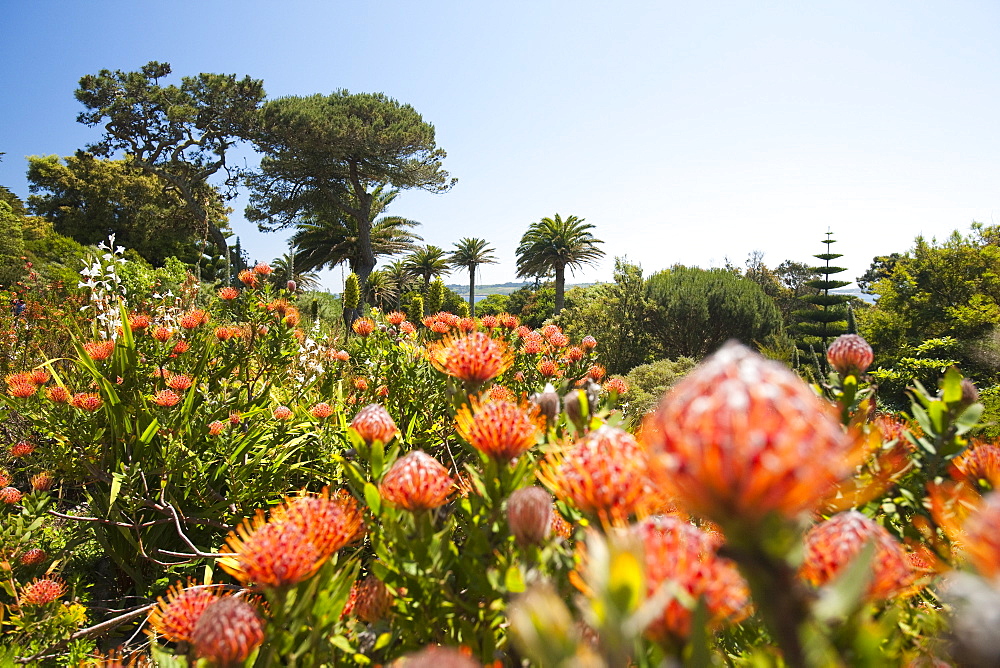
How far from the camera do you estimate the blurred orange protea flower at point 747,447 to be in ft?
1.28

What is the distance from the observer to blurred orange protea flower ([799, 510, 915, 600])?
0.65 meters

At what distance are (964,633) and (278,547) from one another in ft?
3.05

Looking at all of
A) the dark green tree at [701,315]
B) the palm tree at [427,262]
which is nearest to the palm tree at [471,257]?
the palm tree at [427,262]

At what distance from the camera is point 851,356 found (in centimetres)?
139

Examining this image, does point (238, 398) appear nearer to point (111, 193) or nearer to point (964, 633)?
point (964, 633)

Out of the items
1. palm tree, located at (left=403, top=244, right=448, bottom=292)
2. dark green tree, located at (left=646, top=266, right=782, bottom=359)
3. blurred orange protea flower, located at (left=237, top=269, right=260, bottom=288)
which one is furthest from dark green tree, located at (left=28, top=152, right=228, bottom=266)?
blurred orange protea flower, located at (left=237, top=269, right=260, bottom=288)

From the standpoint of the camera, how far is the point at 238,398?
2918 millimetres

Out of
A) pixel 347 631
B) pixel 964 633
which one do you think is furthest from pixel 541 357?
pixel 964 633

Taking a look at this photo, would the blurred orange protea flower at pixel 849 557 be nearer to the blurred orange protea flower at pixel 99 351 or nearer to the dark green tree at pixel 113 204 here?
the blurred orange protea flower at pixel 99 351

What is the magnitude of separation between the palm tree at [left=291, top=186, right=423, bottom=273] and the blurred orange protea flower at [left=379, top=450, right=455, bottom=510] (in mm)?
29157

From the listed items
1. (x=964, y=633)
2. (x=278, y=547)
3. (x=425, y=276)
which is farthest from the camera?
(x=425, y=276)

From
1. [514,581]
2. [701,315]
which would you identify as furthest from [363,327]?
[701,315]

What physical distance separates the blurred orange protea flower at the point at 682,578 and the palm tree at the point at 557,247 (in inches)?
1192

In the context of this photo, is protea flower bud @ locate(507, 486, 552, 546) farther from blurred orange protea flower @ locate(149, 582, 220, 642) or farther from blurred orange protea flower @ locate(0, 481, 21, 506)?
blurred orange protea flower @ locate(0, 481, 21, 506)
